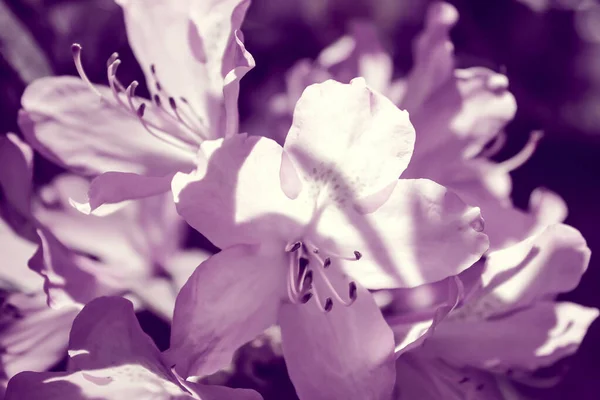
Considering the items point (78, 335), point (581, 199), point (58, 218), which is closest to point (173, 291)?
point (58, 218)

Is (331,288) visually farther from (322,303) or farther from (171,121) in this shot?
(171,121)

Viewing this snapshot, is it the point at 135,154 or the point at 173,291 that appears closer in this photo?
the point at 135,154

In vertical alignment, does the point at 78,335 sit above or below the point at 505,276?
above

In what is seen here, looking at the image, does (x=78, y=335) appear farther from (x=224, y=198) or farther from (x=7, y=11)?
(x=7, y=11)

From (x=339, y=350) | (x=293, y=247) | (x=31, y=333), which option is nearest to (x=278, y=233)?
(x=293, y=247)

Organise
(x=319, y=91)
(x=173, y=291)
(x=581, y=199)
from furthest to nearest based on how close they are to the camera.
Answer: (x=581, y=199), (x=173, y=291), (x=319, y=91)

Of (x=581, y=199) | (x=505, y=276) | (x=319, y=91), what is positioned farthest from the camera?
(x=581, y=199)
